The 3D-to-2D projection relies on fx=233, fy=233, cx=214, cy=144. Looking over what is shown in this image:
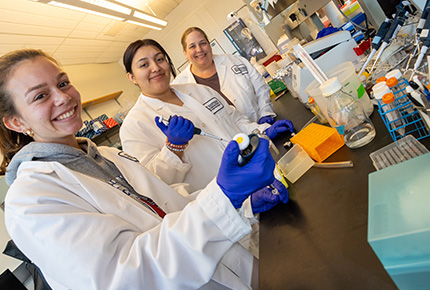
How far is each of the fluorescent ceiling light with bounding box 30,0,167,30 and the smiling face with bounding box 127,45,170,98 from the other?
1445mm

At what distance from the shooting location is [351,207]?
63 cm

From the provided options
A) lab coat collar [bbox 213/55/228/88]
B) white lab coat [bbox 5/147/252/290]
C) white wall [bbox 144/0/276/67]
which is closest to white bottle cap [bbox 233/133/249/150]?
white lab coat [bbox 5/147/252/290]

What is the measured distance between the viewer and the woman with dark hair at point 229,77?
222cm

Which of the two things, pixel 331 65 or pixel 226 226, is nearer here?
pixel 226 226

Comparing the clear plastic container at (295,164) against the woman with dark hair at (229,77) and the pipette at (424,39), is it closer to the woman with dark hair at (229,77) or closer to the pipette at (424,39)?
the pipette at (424,39)

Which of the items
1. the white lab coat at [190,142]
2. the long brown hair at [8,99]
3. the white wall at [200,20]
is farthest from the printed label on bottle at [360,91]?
the white wall at [200,20]

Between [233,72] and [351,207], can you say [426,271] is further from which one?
[233,72]

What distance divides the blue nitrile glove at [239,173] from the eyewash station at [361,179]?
0.19 metres

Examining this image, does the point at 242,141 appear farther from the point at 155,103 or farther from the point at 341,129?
the point at 155,103

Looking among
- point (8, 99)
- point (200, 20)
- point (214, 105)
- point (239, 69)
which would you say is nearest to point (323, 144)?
point (214, 105)

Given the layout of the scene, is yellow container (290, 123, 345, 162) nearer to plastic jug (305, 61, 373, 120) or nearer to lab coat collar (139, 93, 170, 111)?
plastic jug (305, 61, 373, 120)

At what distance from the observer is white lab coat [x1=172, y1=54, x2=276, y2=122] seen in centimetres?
222

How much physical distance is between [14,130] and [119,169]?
1.38 ft

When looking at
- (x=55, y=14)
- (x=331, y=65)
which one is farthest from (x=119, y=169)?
(x=55, y=14)
